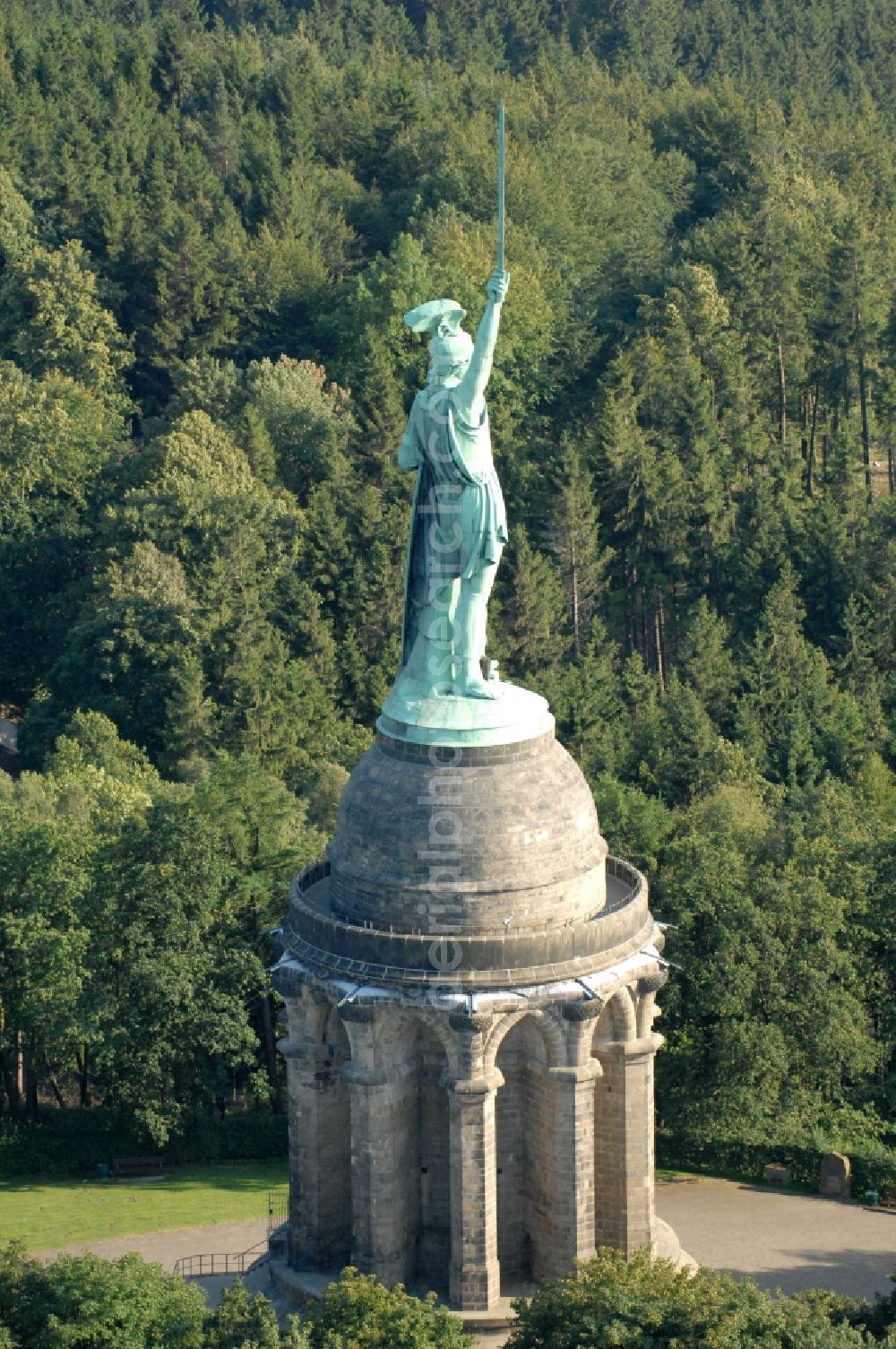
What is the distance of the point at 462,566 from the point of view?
65.4 metres

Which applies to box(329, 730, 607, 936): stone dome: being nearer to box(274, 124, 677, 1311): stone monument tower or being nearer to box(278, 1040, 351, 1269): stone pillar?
box(274, 124, 677, 1311): stone monument tower

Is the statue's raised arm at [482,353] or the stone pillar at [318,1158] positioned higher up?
the statue's raised arm at [482,353]

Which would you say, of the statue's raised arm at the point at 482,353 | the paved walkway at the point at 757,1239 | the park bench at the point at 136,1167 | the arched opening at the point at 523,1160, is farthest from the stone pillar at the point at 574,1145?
the park bench at the point at 136,1167

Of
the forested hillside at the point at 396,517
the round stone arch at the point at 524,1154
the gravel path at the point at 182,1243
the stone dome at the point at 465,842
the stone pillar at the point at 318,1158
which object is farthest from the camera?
the forested hillside at the point at 396,517

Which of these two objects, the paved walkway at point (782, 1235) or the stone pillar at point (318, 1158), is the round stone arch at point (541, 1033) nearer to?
the stone pillar at point (318, 1158)

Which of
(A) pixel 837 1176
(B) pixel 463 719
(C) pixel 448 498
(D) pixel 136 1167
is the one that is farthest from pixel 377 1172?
(D) pixel 136 1167

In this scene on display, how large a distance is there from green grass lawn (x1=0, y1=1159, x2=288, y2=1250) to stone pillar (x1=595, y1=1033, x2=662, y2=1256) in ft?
50.6

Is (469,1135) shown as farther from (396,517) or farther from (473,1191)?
(396,517)

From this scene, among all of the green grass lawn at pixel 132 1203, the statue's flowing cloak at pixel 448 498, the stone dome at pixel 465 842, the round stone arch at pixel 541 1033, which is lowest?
the green grass lawn at pixel 132 1203

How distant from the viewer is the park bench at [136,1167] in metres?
84.4

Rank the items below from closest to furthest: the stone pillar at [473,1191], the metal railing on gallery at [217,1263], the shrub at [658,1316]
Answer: the shrub at [658,1316] → the stone pillar at [473,1191] → the metal railing on gallery at [217,1263]

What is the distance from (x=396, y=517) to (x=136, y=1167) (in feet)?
135

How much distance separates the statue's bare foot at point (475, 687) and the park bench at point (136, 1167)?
956 inches

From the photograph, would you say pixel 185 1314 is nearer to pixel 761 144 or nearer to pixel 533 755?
pixel 533 755
